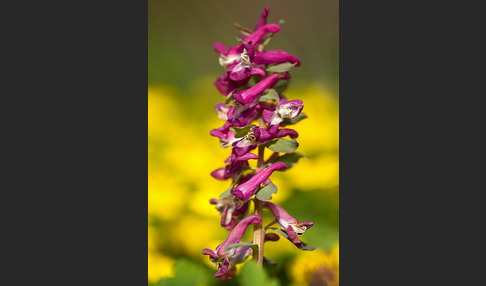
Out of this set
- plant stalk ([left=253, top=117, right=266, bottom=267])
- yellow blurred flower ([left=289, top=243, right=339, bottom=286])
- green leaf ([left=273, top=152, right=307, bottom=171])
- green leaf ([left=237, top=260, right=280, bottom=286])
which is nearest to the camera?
green leaf ([left=237, top=260, right=280, bottom=286])

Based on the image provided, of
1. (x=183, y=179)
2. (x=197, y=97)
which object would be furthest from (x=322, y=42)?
(x=183, y=179)

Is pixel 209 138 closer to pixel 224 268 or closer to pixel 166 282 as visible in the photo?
pixel 166 282

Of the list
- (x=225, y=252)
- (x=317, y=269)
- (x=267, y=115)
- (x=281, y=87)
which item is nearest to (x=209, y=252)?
(x=225, y=252)

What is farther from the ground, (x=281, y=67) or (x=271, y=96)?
(x=281, y=67)

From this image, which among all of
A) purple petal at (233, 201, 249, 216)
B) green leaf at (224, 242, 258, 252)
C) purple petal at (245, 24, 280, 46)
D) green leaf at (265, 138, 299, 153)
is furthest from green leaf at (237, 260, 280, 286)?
purple petal at (245, 24, 280, 46)

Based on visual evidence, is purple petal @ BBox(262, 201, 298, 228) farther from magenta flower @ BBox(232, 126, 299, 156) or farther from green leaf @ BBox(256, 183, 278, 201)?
magenta flower @ BBox(232, 126, 299, 156)

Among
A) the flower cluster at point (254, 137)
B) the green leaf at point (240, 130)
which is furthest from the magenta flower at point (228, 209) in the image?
the green leaf at point (240, 130)
